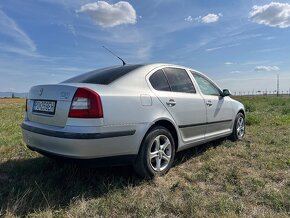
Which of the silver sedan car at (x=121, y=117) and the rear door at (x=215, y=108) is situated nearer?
the silver sedan car at (x=121, y=117)

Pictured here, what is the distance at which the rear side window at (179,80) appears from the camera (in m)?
4.48

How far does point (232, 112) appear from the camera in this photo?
6.17 m

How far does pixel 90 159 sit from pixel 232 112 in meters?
3.76

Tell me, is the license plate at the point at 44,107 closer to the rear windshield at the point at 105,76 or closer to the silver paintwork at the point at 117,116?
the silver paintwork at the point at 117,116

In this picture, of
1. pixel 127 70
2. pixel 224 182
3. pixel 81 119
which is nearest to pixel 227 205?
pixel 224 182

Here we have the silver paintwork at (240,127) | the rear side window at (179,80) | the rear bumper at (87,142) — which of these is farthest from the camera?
the silver paintwork at (240,127)

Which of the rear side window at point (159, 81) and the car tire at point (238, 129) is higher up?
the rear side window at point (159, 81)

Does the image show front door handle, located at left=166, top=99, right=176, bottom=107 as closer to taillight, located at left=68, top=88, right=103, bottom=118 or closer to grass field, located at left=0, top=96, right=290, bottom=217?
grass field, located at left=0, top=96, right=290, bottom=217

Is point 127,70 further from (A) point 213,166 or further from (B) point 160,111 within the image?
(A) point 213,166

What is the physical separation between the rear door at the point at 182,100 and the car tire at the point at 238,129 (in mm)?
1615

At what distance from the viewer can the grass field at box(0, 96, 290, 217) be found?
3.03 metres

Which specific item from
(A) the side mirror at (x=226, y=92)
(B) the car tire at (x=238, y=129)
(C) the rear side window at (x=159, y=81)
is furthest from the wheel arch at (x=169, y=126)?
(B) the car tire at (x=238, y=129)

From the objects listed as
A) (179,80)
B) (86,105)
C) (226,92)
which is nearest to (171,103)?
(179,80)

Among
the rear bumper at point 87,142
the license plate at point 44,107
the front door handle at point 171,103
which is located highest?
the front door handle at point 171,103
